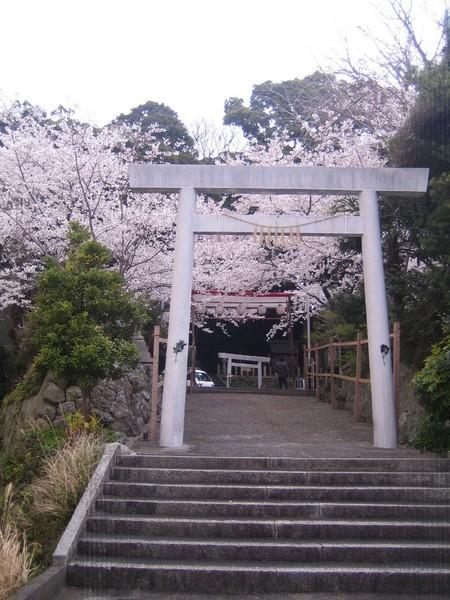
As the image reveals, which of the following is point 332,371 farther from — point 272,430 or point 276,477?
point 276,477

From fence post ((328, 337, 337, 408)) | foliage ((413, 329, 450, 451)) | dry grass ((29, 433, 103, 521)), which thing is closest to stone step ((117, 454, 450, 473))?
foliage ((413, 329, 450, 451))

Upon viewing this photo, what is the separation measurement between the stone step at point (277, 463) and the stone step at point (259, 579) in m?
2.13

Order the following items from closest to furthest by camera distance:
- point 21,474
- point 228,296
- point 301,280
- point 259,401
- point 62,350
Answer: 1. point 21,474
2. point 62,350
3. point 259,401
4. point 301,280
5. point 228,296

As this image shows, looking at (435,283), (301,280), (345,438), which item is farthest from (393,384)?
(301,280)

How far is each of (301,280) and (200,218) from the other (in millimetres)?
9262

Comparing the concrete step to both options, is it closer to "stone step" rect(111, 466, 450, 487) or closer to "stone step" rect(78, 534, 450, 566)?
"stone step" rect(78, 534, 450, 566)

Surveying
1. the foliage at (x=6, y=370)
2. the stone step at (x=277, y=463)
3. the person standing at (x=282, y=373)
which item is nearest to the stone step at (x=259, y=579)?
the stone step at (x=277, y=463)

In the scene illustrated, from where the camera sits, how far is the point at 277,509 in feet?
22.4

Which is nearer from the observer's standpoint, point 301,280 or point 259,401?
point 259,401

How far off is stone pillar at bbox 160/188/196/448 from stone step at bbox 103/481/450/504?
2.27 metres

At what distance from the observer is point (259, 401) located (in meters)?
16.4

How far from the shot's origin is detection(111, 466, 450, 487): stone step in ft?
24.6

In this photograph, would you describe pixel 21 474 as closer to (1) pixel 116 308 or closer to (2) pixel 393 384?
(1) pixel 116 308

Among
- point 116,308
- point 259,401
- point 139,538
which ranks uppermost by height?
point 116,308
